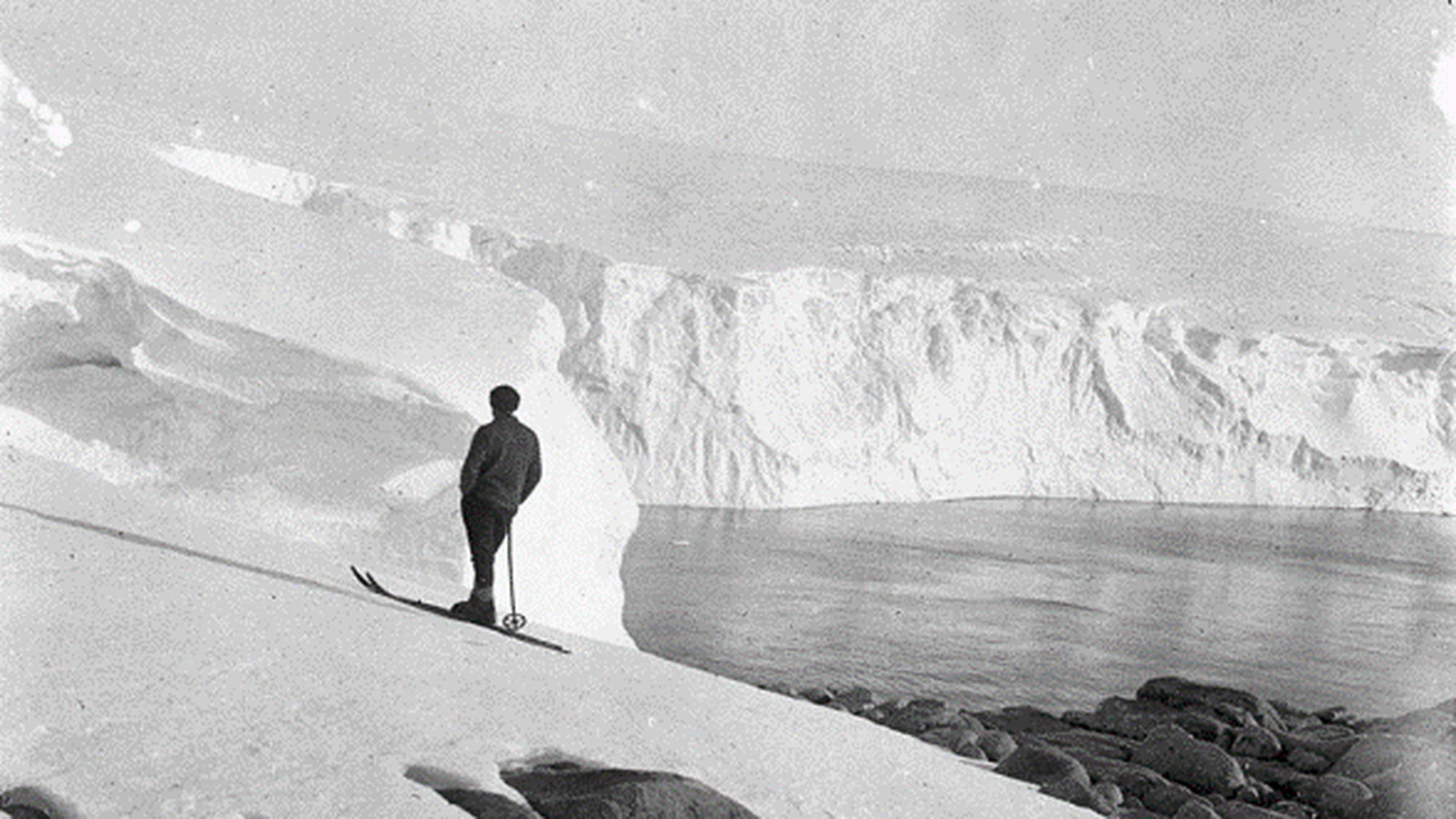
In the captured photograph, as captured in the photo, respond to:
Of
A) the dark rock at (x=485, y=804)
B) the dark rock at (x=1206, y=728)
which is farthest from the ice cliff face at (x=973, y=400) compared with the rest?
the dark rock at (x=485, y=804)

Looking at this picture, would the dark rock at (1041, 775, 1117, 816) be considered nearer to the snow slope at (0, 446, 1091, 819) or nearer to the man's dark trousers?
the snow slope at (0, 446, 1091, 819)

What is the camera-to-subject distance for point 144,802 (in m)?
2.72

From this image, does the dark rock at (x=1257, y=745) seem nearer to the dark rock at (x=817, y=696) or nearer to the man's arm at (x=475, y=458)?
the dark rock at (x=817, y=696)

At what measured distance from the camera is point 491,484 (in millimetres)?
5168

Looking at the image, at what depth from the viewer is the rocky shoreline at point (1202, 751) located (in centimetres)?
637

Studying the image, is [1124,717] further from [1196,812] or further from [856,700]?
[1196,812]

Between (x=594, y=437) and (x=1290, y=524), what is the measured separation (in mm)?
20068

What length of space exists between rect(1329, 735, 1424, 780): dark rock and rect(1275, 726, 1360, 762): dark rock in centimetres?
18

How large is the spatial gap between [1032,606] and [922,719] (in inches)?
253

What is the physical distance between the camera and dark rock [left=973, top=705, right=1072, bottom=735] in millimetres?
8867

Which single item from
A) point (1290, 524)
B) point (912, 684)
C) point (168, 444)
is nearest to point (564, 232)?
point (1290, 524)

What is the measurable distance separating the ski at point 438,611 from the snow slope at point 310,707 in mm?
77

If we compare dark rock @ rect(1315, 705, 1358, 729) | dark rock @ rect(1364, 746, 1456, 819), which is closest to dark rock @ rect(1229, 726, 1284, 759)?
dark rock @ rect(1364, 746, 1456, 819)

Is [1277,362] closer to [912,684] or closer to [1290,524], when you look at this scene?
[1290,524]
